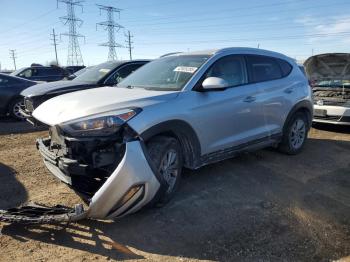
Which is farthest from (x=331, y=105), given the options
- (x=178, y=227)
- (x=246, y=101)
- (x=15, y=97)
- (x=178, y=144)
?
(x=15, y=97)

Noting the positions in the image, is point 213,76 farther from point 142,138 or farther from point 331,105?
point 331,105

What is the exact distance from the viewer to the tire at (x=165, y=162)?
13.3 feet

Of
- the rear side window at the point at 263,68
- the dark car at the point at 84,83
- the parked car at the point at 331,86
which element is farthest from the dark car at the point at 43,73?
the rear side window at the point at 263,68

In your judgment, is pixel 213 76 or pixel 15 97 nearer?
pixel 213 76

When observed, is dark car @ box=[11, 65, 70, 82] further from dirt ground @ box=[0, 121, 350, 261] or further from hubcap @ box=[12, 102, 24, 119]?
dirt ground @ box=[0, 121, 350, 261]

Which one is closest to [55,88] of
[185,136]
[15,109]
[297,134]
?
[15,109]

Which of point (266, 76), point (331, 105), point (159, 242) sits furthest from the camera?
point (331, 105)

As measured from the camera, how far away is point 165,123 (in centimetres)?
421

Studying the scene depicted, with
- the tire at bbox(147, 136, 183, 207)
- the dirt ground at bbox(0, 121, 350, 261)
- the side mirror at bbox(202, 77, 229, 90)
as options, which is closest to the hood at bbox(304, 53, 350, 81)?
the dirt ground at bbox(0, 121, 350, 261)

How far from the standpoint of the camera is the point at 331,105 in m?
8.88

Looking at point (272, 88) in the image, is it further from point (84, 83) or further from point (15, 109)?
point (15, 109)

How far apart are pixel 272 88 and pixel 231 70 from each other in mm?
949

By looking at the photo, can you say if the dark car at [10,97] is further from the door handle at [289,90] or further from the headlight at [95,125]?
the headlight at [95,125]

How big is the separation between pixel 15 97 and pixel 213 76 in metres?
7.74
